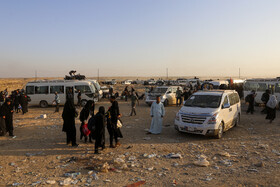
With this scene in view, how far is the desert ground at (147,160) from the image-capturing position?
489cm

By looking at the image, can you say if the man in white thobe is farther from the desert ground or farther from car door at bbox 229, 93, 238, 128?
car door at bbox 229, 93, 238, 128

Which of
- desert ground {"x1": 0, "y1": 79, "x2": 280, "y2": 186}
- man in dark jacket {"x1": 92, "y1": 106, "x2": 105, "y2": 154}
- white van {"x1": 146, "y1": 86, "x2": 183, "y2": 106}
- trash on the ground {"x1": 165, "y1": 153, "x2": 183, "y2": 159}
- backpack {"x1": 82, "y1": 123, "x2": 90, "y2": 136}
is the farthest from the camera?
white van {"x1": 146, "y1": 86, "x2": 183, "y2": 106}

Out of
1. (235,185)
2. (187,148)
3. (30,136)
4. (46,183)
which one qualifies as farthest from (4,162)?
(235,185)

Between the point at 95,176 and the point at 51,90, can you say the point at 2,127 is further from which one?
the point at 51,90

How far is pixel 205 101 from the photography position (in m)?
8.98

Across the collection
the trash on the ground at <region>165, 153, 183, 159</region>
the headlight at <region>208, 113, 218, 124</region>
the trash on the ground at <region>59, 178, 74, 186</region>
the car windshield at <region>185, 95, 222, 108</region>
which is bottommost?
the trash on the ground at <region>59, 178, 74, 186</region>

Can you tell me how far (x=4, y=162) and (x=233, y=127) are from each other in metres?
8.92

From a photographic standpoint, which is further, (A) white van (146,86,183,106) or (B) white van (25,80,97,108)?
(B) white van (25,80,97,108)

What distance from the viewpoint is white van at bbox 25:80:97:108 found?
1797 centimetres

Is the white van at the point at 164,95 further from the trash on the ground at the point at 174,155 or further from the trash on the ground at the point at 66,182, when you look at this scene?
the trash on the ground at the point at 66,182

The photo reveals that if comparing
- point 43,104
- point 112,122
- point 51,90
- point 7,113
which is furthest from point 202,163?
point 43,104

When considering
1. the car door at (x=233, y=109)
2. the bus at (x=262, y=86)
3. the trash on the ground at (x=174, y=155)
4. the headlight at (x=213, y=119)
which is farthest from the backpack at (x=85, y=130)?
the bus at (x=262, y=86)

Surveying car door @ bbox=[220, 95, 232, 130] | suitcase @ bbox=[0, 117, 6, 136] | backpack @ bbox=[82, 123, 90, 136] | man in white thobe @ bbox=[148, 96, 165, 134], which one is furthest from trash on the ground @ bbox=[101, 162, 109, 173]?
suitcase @ bbox=[0, 117, 6, 136]

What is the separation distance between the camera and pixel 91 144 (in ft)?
Result: 25.4
